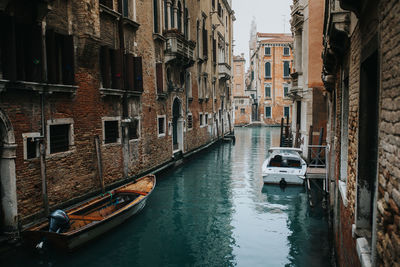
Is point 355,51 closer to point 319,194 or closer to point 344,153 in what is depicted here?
point 344,153

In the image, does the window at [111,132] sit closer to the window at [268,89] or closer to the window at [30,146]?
the window at [30,146]

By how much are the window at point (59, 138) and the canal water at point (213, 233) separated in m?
2.13

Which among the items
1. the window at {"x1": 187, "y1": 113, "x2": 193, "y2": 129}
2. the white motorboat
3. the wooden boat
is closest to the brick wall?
the wooden boat

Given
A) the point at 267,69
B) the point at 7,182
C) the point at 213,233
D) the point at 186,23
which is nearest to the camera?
the point at 7,182

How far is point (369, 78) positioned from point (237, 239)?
4.98 meters

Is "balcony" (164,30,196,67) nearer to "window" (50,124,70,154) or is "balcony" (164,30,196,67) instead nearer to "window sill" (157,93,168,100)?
"window sill" (157,93,168,100)

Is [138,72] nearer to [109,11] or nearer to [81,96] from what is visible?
[109,11]

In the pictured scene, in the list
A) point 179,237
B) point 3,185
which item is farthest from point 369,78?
point 3,185

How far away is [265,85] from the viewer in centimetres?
4112

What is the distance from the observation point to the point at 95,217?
6922 millimetres

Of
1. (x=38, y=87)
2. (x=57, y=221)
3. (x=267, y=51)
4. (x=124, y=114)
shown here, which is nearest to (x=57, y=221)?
(x=57, y=221)

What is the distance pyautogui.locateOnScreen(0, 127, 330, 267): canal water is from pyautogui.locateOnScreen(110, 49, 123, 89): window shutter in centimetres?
358

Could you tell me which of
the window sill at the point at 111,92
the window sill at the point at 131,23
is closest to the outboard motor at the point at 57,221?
the window sill at the point at 111,92

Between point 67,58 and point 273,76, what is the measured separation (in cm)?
3556
